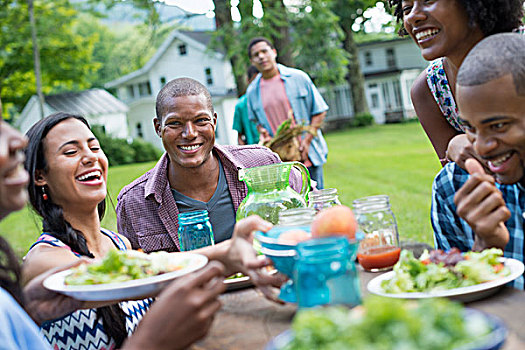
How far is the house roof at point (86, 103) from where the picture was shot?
42.3 meters

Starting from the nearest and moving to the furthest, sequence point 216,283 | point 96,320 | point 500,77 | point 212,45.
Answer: point 216,283, point 500,77, point 96,320, point 212,45

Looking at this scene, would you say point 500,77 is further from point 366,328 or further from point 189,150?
point 189,150

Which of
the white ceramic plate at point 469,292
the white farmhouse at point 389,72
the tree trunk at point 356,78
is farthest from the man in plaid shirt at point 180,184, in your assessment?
the white farmhouse at point 389,72


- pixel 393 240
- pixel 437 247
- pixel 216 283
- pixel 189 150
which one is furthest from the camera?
pixel 189 150

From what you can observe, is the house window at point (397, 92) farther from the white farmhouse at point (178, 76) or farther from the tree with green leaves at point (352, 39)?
the white farmhouse at point (178, 76)

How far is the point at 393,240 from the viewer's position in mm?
2623

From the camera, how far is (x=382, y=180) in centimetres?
1496

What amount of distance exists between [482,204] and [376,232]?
53cm

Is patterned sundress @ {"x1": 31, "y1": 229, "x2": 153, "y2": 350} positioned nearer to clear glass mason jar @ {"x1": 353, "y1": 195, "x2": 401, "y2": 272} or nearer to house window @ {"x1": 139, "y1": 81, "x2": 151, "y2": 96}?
clear glass mason jar @ {"x1": 353, "y1": 195, "x2": 401, "y2": 272}

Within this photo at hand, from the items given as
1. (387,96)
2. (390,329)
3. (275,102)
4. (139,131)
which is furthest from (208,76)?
(390,329)

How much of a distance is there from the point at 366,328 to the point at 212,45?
15.8m

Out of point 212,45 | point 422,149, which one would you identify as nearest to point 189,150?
point 212,45

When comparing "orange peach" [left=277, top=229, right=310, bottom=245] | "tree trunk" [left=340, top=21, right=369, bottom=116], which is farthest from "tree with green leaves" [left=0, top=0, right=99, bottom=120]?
"orange peach" [left=277, top=229, right=310, bottom=245]

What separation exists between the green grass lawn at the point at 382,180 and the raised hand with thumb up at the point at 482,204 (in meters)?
5.22
